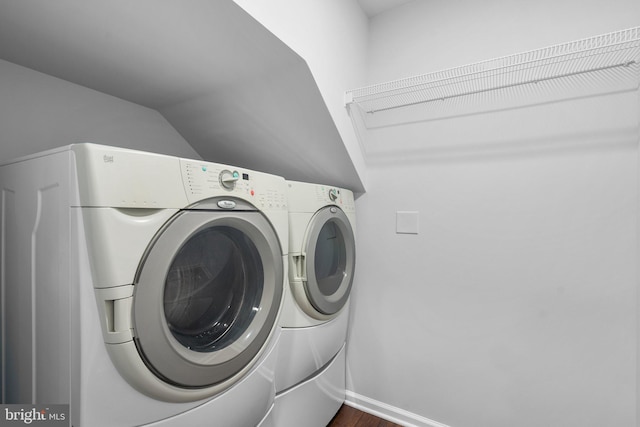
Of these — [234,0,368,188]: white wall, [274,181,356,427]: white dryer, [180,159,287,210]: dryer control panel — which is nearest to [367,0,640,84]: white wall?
[234,0,368,188]: white wall

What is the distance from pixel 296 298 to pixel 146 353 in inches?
27.5

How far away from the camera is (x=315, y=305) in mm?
1403

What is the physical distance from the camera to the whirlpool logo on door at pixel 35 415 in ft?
2.39

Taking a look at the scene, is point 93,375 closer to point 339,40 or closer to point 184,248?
point 184,248

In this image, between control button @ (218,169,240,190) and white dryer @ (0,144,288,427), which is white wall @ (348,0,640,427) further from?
control button @ (218,169,240,190)

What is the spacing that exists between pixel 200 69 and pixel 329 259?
3.83 feet

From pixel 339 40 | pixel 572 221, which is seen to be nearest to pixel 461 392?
pixel 572 221

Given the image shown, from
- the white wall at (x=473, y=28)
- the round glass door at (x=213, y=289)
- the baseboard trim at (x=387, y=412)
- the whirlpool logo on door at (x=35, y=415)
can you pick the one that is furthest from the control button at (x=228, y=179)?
the baseboard trim at (x=387, y=412)

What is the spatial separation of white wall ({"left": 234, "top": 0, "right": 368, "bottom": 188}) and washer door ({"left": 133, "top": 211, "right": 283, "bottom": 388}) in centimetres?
75

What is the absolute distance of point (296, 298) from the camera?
4.43 feet

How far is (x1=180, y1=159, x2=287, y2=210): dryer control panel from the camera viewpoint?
85cm

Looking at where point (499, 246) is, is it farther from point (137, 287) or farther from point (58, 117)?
point (58, 117)

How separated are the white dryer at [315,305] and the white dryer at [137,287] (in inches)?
8.3

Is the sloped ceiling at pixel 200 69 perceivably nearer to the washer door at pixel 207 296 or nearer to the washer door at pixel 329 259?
the washer door at pixel 329 259
